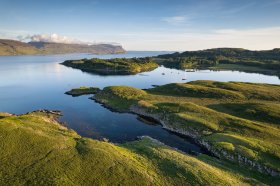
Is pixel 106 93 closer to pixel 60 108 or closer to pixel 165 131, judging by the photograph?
pixel 60 108

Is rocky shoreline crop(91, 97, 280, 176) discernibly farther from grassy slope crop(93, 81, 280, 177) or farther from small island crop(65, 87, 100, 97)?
small island crop(65, 87, 100, 97)

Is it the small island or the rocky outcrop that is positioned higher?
the rocky outcrop

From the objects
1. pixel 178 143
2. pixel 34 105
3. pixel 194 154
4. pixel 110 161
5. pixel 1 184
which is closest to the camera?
pixel 1 184

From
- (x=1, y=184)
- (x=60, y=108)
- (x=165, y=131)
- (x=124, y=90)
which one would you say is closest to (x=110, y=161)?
(x=1, y=184)

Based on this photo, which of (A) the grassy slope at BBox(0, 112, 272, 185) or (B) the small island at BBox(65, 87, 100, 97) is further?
(B) the small island at BBox(65, 87, 100, 97)

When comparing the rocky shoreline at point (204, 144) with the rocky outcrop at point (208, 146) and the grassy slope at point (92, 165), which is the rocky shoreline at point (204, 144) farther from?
the grassy slope at point (92, 165)

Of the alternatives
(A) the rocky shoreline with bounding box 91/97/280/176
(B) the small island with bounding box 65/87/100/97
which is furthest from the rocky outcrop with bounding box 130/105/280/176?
(B) the small island with bounding box 65/87/100/97

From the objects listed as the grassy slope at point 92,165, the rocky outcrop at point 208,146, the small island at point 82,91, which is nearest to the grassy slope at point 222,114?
the rocky outcrop at point 208,146
